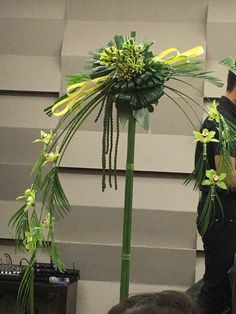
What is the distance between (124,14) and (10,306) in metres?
1.87

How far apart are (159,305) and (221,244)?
1427 mm

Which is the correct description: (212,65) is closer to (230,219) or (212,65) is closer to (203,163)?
(230,219)

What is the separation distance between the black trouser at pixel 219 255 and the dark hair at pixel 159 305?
1289 millimetres

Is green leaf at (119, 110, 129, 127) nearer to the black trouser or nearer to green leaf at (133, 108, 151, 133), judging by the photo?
green leaf at (133, 108, 151, 133)

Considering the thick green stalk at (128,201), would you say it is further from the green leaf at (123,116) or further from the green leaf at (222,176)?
the green leaf at (222,176)

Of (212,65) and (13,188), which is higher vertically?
(212,65)

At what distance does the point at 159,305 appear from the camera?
33.1 inches

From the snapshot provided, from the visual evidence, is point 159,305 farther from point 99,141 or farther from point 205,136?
point 99,141

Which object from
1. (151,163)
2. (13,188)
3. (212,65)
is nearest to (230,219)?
(151,163)

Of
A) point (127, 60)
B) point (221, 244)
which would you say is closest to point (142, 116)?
point (127, 60)

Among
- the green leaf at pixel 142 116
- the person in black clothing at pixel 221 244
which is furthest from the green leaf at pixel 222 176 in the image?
the person in black clothing at pixel 221 244

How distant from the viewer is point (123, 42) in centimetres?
158

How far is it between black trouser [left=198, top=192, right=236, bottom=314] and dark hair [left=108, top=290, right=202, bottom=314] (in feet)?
4.23


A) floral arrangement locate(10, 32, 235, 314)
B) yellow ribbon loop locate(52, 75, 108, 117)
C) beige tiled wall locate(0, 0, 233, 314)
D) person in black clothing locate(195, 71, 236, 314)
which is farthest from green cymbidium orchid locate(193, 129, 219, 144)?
beige tiled wall locate(0, 0, 233, 314)
